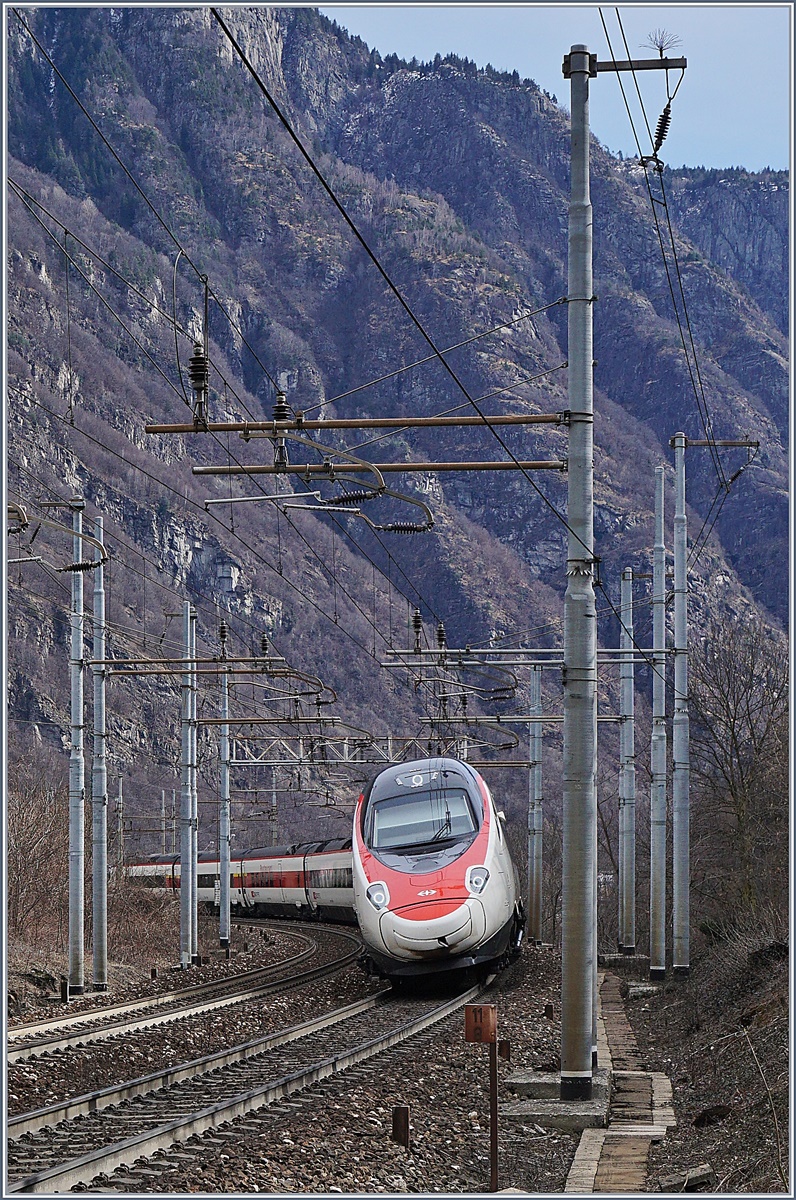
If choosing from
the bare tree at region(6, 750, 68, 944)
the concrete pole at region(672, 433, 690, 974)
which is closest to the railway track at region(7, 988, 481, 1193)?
the concrete pole at region(672, 433, 690, 974)

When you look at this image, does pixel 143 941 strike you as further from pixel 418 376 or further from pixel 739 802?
pixel 418 376

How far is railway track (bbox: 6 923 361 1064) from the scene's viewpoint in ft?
64.3

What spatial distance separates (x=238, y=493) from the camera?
122875 millimetres

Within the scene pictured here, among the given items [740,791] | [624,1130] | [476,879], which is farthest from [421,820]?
[740,791]

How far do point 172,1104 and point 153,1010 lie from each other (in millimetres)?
10466

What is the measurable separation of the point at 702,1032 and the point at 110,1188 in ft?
34.7

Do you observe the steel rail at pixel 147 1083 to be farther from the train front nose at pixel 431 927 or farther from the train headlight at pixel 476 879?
the train headlight at pixel 476 879

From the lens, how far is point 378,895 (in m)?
23.2

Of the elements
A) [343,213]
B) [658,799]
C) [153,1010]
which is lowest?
[153,1010]

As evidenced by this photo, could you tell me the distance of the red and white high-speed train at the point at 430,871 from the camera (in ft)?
75.2

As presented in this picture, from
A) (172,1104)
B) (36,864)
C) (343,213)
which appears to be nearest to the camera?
(343,213)

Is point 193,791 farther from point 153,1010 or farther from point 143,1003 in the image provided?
point 153,1010

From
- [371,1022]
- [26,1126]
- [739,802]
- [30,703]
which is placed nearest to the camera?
[26,1126]

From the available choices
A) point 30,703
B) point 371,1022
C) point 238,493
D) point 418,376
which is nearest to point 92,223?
point 418,376
